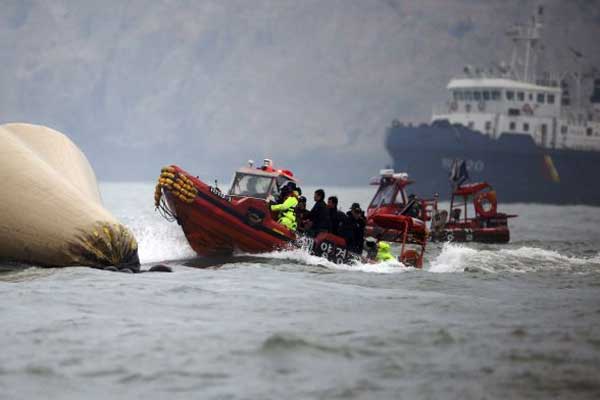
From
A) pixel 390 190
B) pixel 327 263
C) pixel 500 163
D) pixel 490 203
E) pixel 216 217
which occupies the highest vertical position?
pixel 500 163

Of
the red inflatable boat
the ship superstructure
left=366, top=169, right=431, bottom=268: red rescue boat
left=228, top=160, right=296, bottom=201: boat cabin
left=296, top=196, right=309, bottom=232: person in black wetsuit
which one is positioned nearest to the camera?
the red inflatable boat

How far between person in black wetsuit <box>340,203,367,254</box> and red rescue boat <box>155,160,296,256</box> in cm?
110

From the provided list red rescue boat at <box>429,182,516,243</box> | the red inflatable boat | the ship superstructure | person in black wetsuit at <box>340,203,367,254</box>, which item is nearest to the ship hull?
the ship superstructure

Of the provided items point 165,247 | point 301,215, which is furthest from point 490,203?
point 301,215

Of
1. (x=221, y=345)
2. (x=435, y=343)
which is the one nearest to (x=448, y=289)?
(x=435, y=343)

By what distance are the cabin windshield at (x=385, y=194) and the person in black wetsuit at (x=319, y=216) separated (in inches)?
469

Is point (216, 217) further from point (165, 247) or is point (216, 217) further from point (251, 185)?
point (165, 247)

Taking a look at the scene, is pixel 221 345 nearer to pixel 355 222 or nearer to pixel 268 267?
pixel 268 267

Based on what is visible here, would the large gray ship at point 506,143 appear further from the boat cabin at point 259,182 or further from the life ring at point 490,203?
the boat cabin at point 259,182

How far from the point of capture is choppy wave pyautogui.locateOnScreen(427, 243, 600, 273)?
2149 centimetres

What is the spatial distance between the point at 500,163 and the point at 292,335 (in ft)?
224

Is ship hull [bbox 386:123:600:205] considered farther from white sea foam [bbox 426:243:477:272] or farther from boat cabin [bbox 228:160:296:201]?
boat cabin [bbox 228:160:296:201]

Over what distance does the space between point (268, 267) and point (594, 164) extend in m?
64.8

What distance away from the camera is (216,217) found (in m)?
21.1
